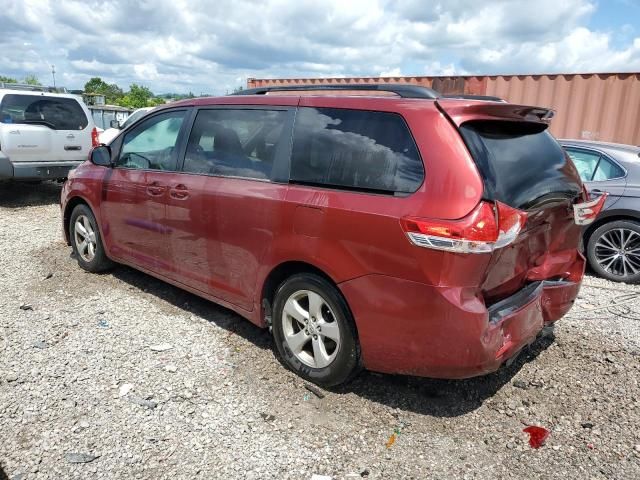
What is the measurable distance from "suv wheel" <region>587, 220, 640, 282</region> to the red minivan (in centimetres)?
265

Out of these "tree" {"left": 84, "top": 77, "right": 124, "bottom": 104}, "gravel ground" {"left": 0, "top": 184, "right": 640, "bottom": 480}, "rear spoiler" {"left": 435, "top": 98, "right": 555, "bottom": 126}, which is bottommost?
"gravel ground" {"left": 0, "top": 184, "right": 640, "bottom": 480}

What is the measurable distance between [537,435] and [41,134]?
9.06m

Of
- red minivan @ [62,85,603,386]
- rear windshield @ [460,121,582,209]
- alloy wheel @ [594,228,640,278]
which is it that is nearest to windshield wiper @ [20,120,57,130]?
red minivan @ [62,85,603,386]

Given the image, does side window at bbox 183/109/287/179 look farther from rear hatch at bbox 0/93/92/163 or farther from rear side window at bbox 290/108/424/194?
rear hatch at bbox 0/93/92/163

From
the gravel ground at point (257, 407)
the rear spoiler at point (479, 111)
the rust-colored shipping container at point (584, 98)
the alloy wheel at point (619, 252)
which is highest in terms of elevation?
the rust-colored shipping container at point (584, 98)

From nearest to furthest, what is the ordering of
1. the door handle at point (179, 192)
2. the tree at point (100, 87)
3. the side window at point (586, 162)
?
1. the door handle at point (179, 192)
2. the side window at point (586, 162)
3. the tree at point (100, 87)

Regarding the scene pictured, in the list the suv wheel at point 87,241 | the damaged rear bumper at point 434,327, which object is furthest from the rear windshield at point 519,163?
the suv wheel at point 87,241

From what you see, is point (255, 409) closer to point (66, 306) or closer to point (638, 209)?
point (66, 306)

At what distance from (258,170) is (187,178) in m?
0.76

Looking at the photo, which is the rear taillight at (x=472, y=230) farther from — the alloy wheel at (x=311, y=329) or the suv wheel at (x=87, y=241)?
the suv wheel at (x=87, y=241)

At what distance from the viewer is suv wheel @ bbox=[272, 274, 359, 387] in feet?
10.00

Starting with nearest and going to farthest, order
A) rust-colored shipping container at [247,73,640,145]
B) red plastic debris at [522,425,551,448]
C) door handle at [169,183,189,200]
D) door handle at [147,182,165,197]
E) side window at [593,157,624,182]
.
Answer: red plastic debris at [522,425,551,448], door handle at [169,183,189,200], door handle at [147,182,165,197], side window at [593,157,624,182], rust-colored shipping container at [247,73,640,145]

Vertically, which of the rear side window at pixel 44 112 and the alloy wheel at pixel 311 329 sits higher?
the rear side window at pixel 44 112

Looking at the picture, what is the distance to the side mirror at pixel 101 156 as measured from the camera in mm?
4828
